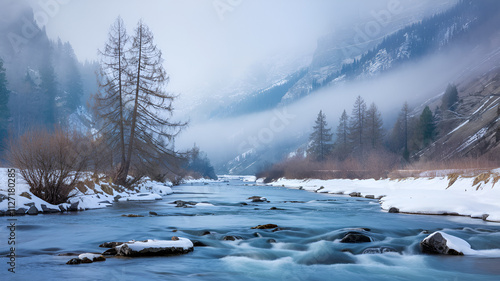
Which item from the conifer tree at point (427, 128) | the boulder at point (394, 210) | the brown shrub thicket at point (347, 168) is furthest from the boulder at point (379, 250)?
the conifer tree at point (427, 128)

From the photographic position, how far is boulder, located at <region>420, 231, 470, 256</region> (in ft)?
28.0

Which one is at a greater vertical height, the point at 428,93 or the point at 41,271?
the point at 428,93

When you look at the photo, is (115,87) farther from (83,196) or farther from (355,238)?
(355,238)

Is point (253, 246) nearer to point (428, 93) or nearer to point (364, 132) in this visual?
point (364, 132)

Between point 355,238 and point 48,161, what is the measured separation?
489 inches

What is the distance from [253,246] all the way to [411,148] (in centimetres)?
7937

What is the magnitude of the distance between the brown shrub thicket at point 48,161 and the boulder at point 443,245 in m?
13.9

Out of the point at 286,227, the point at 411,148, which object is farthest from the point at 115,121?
the point at 411,148

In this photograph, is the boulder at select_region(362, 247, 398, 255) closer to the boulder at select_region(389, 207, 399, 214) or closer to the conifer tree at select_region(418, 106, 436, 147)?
the boulder at select_region(389, 207, 399, 214)

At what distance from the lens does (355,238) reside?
32.8 feet

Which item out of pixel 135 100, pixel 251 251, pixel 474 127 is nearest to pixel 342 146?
pixel 474 127

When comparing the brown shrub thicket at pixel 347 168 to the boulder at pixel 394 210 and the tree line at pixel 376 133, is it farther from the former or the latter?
the boulder at pixel 394 210

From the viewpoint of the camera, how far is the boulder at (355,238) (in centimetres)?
993

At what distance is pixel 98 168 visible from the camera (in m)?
21.5
